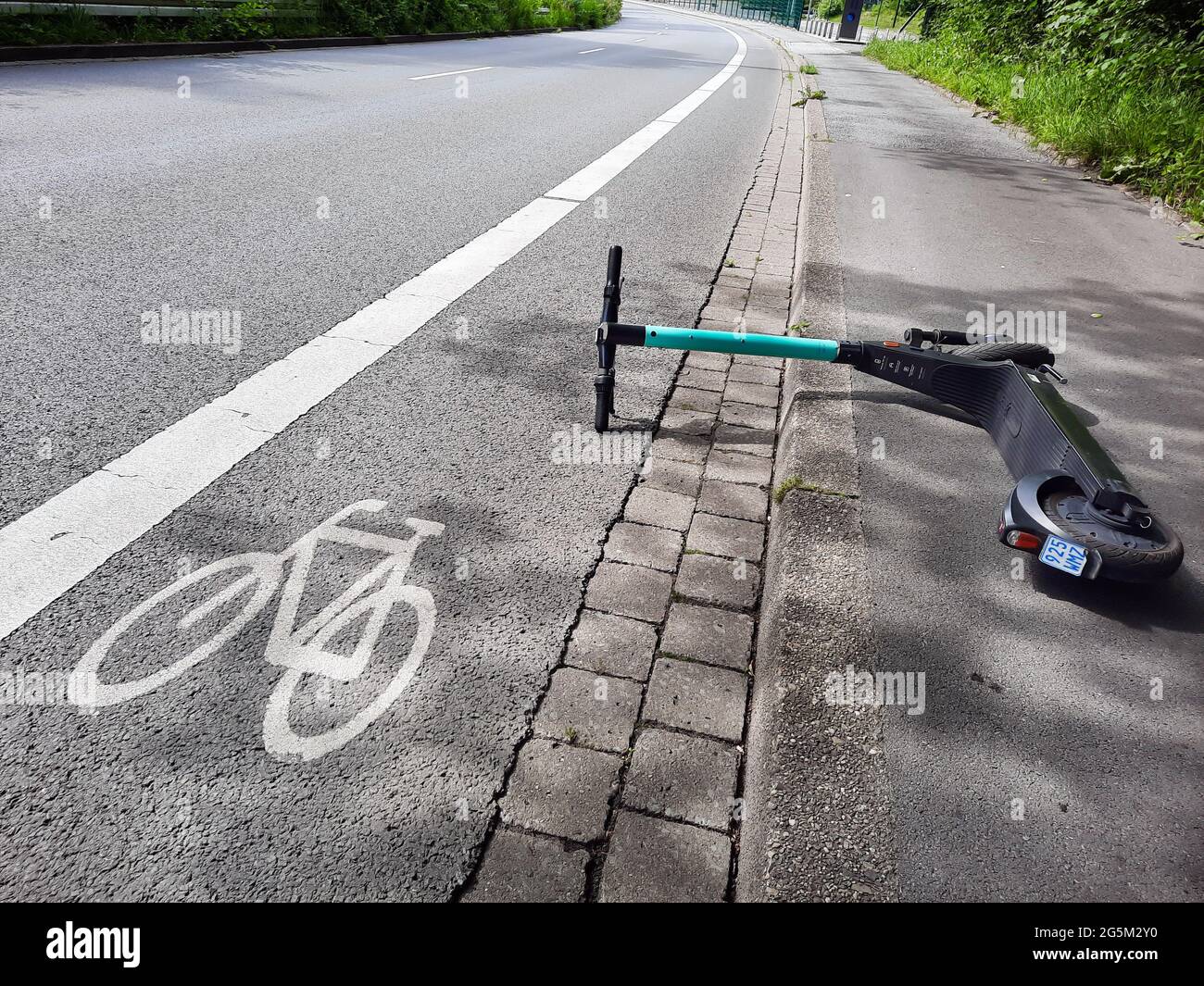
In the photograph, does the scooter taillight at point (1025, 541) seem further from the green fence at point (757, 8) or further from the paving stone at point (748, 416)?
the green fence at point (757, 8)

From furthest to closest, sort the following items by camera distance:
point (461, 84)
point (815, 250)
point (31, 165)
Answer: point (461, 84), point (31, 165), point (815, 250)

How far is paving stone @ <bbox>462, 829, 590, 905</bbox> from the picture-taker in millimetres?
1583

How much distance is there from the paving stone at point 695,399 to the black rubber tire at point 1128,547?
155 centimetres

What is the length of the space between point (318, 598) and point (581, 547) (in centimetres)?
81

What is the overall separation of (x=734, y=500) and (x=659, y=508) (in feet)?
0.93

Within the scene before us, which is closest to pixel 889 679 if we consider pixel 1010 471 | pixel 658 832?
pixel 658 832

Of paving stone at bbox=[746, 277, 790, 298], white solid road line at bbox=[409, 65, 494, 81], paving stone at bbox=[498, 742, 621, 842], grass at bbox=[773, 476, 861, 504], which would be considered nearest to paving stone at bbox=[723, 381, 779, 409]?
grass at bbox=[773, 476, 861, 504]

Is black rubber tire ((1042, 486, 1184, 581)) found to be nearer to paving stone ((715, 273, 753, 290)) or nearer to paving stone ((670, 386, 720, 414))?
paving stone ((670, 386, 720, 414))

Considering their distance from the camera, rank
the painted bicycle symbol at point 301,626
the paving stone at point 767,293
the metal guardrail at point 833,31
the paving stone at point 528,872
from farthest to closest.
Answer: the metal guardrail at point 833,31, the paving stone at point 767,293, the painted bicycle symbol at point 301,626, the paving stone at point 528,872

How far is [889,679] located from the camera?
204cm

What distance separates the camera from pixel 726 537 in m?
2.73

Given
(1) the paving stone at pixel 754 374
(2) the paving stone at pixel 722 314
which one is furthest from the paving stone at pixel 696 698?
(2) the paving stone at pixel 722 314

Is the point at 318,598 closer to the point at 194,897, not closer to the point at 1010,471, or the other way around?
the point at 194,897

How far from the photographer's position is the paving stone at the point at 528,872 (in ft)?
5.19
